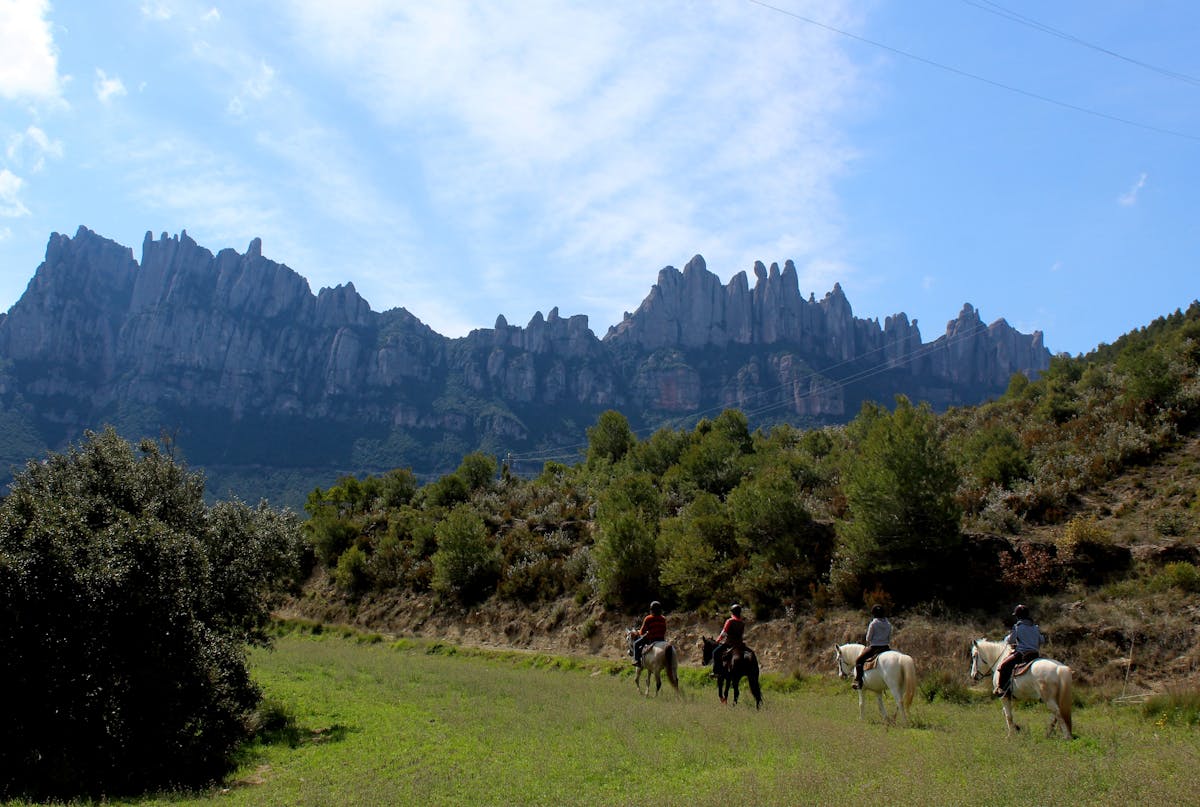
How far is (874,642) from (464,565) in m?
25.7

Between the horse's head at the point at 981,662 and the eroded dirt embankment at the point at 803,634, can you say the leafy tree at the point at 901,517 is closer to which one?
the eroded dirt embankment at the point at 803,634

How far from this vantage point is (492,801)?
25.9 feet

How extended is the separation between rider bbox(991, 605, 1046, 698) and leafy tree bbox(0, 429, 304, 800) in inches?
520

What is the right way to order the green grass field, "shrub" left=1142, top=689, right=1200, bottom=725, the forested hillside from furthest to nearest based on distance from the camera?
the forested hillside → "shrub" left=1142, top=689, right=1200, bottom=725 → the green grass field

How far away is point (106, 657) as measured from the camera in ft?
34.0

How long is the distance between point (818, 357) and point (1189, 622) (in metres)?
161

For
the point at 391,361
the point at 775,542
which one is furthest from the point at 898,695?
the point at 391,361

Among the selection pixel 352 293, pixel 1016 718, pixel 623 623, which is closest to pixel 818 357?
pixel 352 293

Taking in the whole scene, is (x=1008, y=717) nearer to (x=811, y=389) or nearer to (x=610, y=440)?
(x=610, y=440)

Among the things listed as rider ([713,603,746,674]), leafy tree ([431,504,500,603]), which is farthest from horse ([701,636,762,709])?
leafy tree ([431,504,500,603])

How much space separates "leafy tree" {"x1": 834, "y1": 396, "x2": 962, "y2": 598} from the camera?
71.3 feet

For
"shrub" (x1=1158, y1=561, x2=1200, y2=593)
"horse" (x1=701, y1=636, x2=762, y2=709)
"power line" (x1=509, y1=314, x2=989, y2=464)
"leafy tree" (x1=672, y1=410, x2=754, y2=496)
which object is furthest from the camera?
"power line" (x1=509, y1=314, x2=989, y2=464)

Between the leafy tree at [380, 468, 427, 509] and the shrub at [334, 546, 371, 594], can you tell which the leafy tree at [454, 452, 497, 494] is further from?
→ the shrub at [334, 546, 371, 594]

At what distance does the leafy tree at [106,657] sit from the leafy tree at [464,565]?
23015mm
